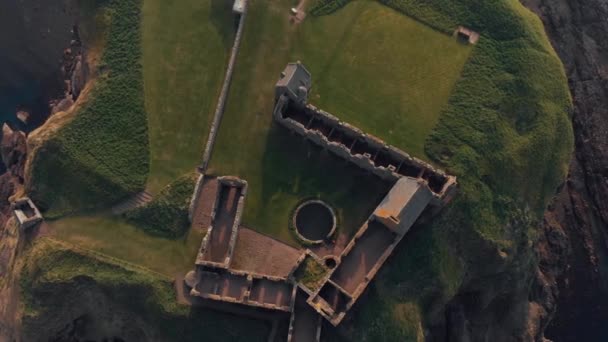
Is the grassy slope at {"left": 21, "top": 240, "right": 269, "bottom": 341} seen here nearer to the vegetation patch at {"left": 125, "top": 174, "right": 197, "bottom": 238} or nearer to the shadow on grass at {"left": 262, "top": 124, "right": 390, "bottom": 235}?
the vegetation patch at {"left": 125, "top": 174, "right": 197, "bottom": 238}

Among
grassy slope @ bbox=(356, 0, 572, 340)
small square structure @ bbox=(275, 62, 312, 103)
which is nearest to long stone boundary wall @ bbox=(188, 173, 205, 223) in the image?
small square structure @ bbox=(275, 62, 312, 103)

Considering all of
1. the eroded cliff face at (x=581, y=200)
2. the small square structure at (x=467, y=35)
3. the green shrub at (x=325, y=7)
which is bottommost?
the eroded cliff face at (x=581, y=200)

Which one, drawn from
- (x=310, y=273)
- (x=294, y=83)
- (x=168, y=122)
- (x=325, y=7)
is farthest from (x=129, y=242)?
(x=325, y=7)

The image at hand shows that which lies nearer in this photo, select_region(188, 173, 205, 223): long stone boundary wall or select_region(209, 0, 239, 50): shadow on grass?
select_region(188, 173, 205, 223): long stone boundary wall

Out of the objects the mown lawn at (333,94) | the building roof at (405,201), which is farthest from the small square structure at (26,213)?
the building roof at (405,201)

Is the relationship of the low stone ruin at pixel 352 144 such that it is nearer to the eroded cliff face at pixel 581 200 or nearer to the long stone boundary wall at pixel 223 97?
the long stone boundary wall at pixel 223 97

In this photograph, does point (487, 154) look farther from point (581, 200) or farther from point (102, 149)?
point (102, 149)

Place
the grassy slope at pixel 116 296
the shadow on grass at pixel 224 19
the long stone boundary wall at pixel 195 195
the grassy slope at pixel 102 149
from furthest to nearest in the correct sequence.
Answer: the shadow on grass at pixel 224 19 → the grassy slope at pixel 102 149 → the long stone boundary wall at pixel 195 195 → the grassy slope at pixel 116 296
